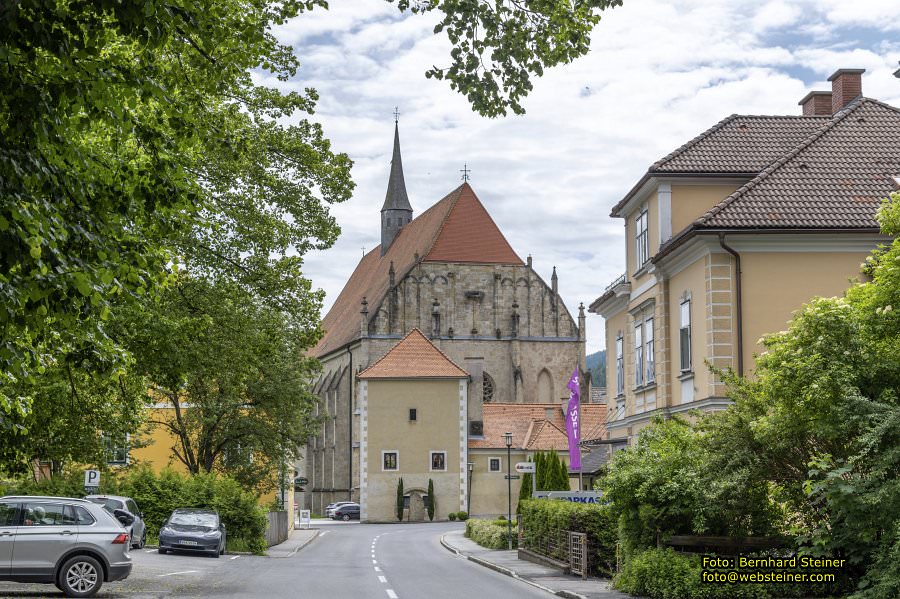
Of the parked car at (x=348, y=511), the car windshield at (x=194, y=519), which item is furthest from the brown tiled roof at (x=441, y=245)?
the car windshield at (x=194, y=519)

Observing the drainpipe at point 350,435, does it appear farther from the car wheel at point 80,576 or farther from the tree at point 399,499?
the car wheel at point 80,576

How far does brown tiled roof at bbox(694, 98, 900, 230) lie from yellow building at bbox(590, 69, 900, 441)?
1.3 inches

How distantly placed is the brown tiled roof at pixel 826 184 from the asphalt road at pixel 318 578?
30.7ft

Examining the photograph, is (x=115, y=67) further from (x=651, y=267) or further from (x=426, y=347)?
(x=426, y=347)

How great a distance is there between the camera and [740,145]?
28938 millimetres

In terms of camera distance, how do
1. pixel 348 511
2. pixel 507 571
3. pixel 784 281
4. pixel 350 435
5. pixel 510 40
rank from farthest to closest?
pixel 350 435 → pixel 348 511 → pixel 507 571 → pixel 784 281 → pixel 510 40

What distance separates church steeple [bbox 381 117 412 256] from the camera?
311 ft

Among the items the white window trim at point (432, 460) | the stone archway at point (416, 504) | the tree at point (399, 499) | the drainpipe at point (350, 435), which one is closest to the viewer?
the tree at point (399, 499)

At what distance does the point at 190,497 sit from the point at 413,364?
33961 mm

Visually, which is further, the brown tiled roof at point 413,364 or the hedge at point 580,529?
the brown tiled roof at point 413,364

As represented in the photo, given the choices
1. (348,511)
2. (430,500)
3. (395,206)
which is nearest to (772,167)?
(430,500)

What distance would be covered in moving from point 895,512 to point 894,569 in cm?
66

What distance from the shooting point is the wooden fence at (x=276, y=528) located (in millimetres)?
39844

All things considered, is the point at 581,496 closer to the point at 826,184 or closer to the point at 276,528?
the point at 826,184
